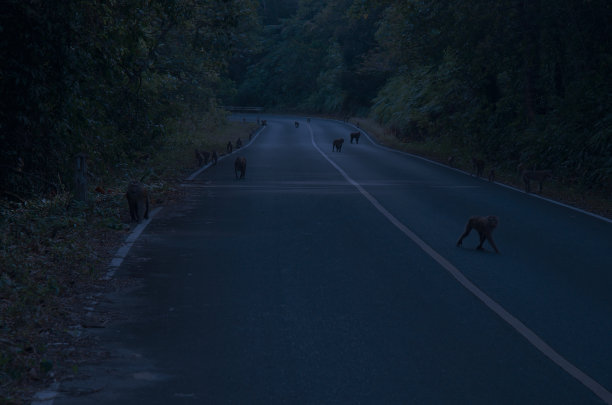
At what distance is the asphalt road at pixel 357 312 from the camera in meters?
5.36

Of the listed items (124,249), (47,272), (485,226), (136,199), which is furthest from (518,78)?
(47,272)

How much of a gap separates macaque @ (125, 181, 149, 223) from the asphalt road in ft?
1.71

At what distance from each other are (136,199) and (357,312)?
6599 millimetres

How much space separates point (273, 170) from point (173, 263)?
16.2 meters

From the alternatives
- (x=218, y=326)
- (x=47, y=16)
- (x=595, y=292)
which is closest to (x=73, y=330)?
(x=218, y=326)

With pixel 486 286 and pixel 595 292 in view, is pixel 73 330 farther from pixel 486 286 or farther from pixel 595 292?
pixel 595 292

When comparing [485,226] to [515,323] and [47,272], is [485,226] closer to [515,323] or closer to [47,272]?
[515,323]

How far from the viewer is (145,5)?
17172 mm

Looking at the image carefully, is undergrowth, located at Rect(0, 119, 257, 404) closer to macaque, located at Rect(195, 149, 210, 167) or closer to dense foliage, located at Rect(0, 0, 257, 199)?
dense foliage, located at Rect(0, 0, 257, 199)

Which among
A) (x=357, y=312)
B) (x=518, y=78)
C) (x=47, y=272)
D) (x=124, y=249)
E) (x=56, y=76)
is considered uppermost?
(x=56, y=76)

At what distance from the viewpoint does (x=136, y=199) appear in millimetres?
12891

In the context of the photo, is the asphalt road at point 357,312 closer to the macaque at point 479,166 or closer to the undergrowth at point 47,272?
the undergrowth at point 47,272

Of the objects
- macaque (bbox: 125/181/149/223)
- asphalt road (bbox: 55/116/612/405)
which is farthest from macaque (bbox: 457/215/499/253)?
macaque (bbox: 125/181/149/223)

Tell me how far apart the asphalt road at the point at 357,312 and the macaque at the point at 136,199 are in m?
0.52
